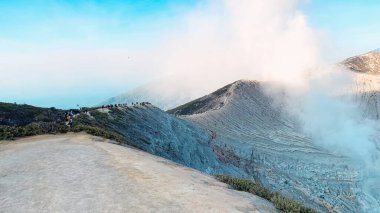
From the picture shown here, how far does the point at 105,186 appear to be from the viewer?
22.1 metres

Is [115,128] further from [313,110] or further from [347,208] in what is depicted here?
[313,110]

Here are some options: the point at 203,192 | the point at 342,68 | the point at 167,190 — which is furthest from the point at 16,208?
the point at 342,68

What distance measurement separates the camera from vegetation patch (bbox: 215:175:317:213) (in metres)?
22.0

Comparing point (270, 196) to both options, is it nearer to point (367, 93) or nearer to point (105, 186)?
point (105, 186)

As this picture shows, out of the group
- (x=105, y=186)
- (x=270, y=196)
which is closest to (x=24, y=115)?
(x=105, y=186)

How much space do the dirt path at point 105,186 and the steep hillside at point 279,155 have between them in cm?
5887

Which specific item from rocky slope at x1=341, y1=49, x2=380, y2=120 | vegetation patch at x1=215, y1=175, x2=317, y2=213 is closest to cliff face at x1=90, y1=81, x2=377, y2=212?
vegetation patch at x1=215, y1=175, x2=317, y2=213

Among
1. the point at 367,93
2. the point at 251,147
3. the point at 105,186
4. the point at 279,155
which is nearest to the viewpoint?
the point at 105,186

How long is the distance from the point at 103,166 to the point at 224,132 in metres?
83.6

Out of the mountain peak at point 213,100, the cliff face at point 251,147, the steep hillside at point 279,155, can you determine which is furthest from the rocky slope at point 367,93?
the mountain peak at point 213,100

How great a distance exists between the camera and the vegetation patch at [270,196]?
867 inches

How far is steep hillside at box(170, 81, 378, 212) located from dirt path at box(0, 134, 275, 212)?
193ft

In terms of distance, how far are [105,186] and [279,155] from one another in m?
90.9

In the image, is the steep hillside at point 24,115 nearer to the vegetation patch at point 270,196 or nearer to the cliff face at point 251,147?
the cliff face at point 251,147
